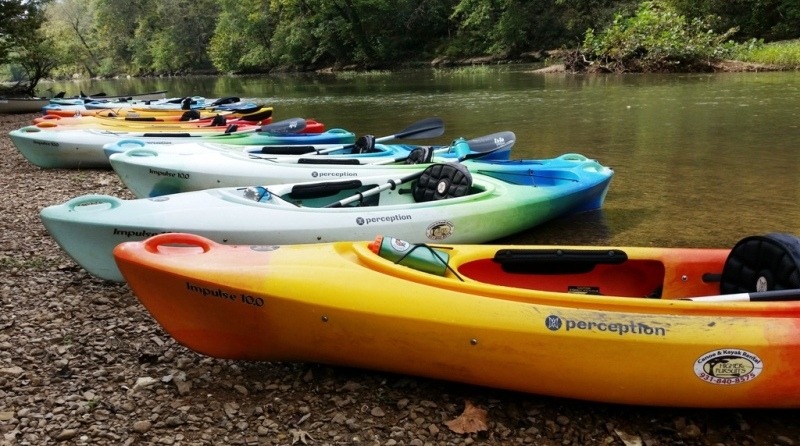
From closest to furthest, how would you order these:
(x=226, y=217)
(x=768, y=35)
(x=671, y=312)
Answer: (x=671, y=312)
(x=226, y=217)
(x=768, y=35)

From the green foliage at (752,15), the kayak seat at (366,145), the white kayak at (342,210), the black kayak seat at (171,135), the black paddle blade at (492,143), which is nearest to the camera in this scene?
the white kayak at (342,210)

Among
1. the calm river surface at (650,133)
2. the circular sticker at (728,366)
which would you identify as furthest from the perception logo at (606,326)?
the calm river surface at (650,133)

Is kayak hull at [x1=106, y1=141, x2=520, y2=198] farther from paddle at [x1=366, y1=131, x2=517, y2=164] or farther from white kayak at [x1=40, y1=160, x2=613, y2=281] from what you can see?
paddle at [x1=366, y1=131, x2=517, y2=164]

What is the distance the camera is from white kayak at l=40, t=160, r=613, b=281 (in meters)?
3.78

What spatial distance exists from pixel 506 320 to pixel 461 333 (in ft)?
0.66

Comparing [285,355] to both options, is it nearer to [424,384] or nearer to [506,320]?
[424,384]

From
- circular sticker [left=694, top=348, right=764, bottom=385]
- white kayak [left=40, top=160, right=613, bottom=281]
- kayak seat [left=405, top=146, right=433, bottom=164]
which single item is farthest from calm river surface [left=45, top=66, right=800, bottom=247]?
circular sticker [left=694, top=348, right=764, bottom=385]

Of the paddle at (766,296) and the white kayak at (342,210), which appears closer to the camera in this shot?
the paddle at (766,296)

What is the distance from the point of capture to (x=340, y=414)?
2.61 metres

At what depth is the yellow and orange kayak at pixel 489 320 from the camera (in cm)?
239

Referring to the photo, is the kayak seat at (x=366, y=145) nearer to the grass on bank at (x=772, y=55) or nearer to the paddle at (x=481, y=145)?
the paddle at (x=481, y=145)

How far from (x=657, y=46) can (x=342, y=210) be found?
62.6 ft

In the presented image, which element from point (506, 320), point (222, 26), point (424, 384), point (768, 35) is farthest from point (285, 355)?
point (222, 26)

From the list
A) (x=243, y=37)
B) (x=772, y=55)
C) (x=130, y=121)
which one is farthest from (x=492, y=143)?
(x=243, y=37)
